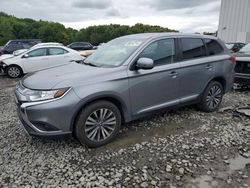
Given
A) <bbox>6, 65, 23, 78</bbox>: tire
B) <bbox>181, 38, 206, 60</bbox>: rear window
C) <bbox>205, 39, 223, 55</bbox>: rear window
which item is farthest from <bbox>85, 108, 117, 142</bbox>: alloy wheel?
<bbox>6, 65, 23, 78</bbox>: tire

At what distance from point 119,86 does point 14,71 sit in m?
8.06

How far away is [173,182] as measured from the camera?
2957mm

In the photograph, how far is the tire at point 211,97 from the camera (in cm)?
501

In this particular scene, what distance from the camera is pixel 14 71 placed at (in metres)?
10.3

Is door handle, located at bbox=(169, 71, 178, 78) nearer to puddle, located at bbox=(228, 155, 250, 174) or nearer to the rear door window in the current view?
puddle, located at bbox=(228, 155, 250, 174)

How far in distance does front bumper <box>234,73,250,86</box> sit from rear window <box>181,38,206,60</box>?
2.64 meters

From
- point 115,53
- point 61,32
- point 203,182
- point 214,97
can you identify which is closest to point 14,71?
point 115,53

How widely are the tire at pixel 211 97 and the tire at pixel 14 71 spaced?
26.3ft

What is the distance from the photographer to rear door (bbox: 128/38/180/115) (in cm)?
389

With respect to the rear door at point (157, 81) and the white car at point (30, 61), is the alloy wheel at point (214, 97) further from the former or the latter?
the white car at point (30, 61)

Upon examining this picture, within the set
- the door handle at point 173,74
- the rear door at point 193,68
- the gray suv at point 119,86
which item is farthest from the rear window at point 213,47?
the door handle at point 173,74

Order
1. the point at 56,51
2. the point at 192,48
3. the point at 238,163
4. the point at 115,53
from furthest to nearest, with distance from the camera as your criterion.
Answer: the point at 56,51, the point at 192,48, the point at 115,53, the point at 238,163

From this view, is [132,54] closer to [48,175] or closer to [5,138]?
[48,175]

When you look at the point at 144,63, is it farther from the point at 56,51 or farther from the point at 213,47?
the point at 56,51
